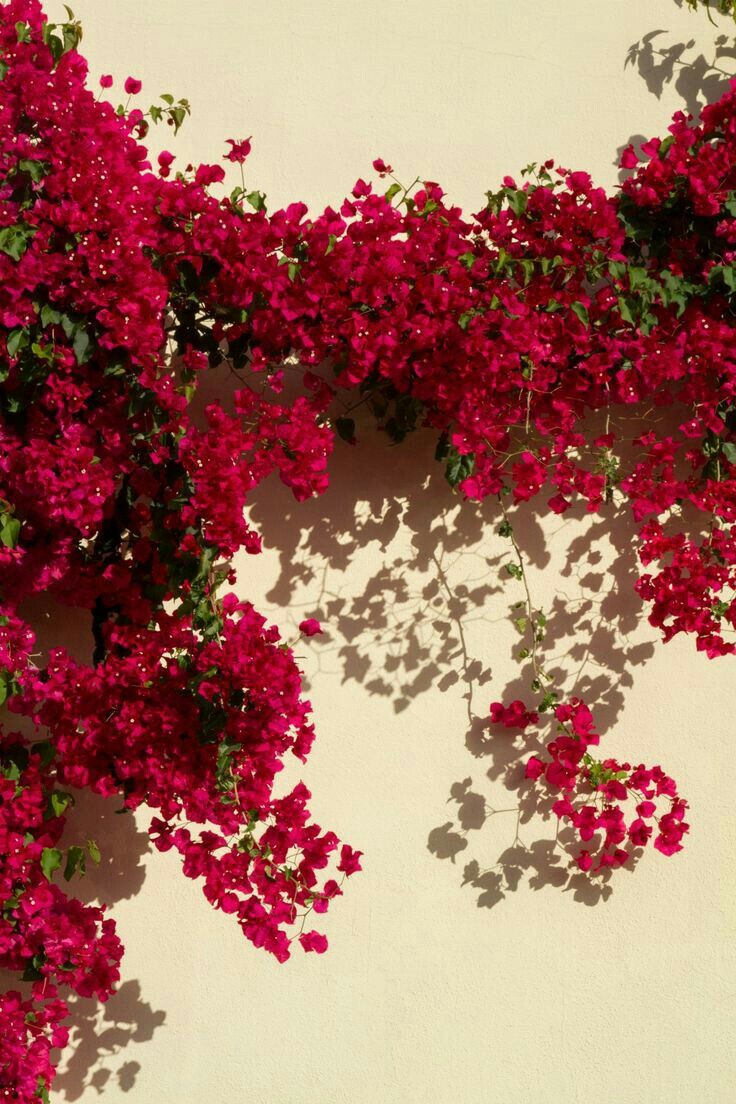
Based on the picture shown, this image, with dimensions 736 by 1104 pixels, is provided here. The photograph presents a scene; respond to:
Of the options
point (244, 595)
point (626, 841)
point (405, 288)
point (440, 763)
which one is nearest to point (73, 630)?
point (244, 595)

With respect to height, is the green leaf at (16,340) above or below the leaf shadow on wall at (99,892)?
above

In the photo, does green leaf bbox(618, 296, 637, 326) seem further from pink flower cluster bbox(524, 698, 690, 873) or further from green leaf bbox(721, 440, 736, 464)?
pink flower cluster bbox(524, 698, 690, 873)

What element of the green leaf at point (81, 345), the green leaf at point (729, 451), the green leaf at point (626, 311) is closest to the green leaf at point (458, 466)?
the green leaf at point (626, 311)

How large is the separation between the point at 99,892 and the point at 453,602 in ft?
2.95

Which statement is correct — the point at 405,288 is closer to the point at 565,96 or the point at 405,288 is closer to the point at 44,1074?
the point at 565,96

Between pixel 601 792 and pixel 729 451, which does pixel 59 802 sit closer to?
pixel 601 792

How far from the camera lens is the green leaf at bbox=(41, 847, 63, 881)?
238cm

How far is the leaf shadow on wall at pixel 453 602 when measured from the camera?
2623 millimetres

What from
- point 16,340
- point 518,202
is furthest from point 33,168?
point 518,202

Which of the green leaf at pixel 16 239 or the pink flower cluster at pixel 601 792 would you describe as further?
the pink flower cluster at pixel 601 792

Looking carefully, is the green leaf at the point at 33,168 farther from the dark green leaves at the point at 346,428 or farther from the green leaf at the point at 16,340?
the dark green leaves at the point at 346,428

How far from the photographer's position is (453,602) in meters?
2.64

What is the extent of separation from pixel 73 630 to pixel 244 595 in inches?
13.6

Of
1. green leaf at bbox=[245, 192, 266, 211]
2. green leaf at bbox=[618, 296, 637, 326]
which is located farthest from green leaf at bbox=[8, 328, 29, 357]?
green leaf at bbox=[618, 296, 637, 326]
